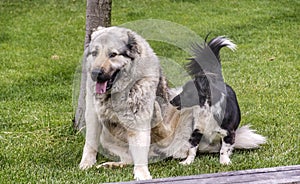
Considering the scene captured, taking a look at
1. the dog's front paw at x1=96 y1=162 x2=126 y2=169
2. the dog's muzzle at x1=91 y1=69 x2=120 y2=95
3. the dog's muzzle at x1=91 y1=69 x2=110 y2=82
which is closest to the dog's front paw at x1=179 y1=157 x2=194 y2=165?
the dog's front paw at x1=96 y1=162 x2=126 y2=169

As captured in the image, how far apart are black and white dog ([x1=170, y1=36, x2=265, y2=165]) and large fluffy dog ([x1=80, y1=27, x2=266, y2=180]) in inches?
2.1

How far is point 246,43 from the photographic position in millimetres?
10625

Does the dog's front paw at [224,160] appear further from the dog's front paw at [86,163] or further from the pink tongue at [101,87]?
the pink tongue at [101,87]

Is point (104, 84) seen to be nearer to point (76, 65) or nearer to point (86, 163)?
point (86, 163)

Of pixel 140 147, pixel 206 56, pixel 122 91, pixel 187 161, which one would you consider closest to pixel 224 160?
pixel 187 161

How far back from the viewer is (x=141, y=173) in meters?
4.00

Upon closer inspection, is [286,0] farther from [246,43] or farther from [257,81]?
[257,81]

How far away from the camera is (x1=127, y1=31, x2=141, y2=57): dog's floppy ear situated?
393 cm

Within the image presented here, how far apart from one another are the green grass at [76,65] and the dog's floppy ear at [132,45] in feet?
3.06

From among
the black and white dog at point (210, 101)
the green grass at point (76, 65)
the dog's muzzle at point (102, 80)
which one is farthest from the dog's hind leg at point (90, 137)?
the black and white dog at point (210, 101)

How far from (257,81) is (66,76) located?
9.63 feet

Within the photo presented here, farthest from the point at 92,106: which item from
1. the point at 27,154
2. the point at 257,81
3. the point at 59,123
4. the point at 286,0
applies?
the point at 286,0

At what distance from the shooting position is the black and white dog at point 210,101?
14.0ft

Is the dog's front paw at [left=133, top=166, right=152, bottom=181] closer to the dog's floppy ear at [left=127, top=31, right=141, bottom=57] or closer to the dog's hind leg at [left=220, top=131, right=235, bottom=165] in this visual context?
the dog's hind leg at [left=220, top=131, right=235, bottom=165]
